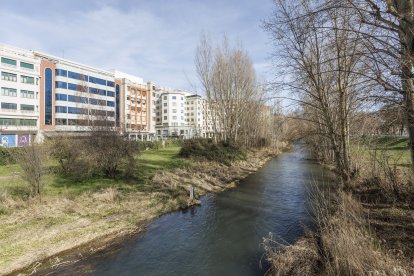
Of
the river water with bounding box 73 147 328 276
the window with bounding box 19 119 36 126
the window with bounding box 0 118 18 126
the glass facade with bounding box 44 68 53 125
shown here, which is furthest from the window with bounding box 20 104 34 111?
the river water with bounding box 73 147 328 276

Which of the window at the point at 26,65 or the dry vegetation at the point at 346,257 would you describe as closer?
the dry vegetation at the point at 346,257

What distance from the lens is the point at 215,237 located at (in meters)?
11.6

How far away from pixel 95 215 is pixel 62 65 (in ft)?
184

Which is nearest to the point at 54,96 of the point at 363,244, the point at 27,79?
the point at 27,79

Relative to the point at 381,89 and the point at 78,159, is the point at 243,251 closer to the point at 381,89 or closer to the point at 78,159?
the point at 381,89

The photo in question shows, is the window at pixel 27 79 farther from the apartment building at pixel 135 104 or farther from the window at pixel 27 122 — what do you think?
the apartment building at pixel 135 104

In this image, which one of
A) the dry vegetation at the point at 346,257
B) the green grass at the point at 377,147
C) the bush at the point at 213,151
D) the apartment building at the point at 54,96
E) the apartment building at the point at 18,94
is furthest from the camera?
the apartment building at the point at 54,96

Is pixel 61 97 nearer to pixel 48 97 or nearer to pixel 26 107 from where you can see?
pixel 48 97

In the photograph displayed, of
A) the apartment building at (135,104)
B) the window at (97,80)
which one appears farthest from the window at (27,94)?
the apartment building at (135,104)

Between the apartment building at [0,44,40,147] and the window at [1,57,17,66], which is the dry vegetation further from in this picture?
the window at [1,57,17,66]

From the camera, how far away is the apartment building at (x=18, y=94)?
48.2 metres

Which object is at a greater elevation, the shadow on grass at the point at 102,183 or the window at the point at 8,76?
the window at the point at 8,76

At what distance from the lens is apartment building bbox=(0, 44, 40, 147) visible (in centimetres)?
4819

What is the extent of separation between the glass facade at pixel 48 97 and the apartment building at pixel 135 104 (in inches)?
680
